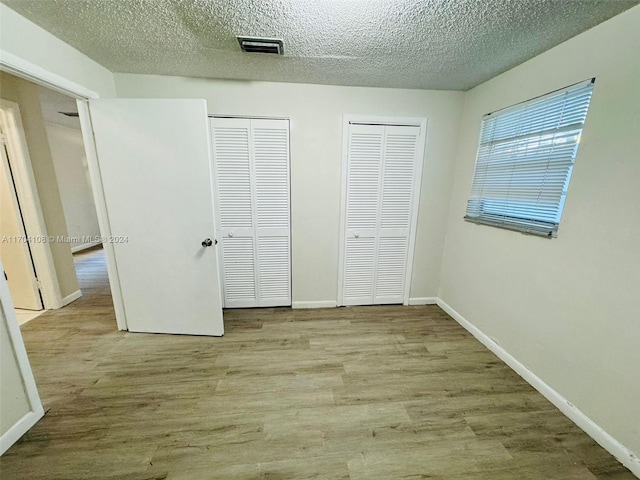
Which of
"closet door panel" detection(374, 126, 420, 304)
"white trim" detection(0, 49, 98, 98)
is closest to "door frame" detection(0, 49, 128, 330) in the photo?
"white trim" detection(0, 49, 98, 98)

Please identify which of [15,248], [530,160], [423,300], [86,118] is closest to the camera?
[530,160]

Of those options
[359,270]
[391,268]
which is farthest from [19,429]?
[391,268]

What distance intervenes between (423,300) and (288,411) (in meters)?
1.98

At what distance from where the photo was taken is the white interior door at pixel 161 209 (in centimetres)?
182

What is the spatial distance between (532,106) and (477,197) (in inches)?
30.1

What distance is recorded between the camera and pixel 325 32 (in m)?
→ 1.47

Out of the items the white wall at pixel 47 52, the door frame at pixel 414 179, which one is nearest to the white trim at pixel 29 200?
the white wall at pixel 47 52

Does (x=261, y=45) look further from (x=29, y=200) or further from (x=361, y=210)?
(x=29, y=200)

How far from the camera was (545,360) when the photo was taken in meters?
1.62

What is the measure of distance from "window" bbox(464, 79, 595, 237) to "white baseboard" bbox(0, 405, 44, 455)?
3312mm

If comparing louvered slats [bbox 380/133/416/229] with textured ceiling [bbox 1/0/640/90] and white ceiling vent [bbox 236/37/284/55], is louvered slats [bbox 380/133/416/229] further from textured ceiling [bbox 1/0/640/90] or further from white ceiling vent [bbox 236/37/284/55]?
white ceiling vent [bbox 236/37/284/55]

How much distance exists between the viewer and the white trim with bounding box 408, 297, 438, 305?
9.16 feet

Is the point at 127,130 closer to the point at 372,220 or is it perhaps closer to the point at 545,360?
the point at 372,220

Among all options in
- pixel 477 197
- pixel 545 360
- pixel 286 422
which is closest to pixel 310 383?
pixel 286 422
